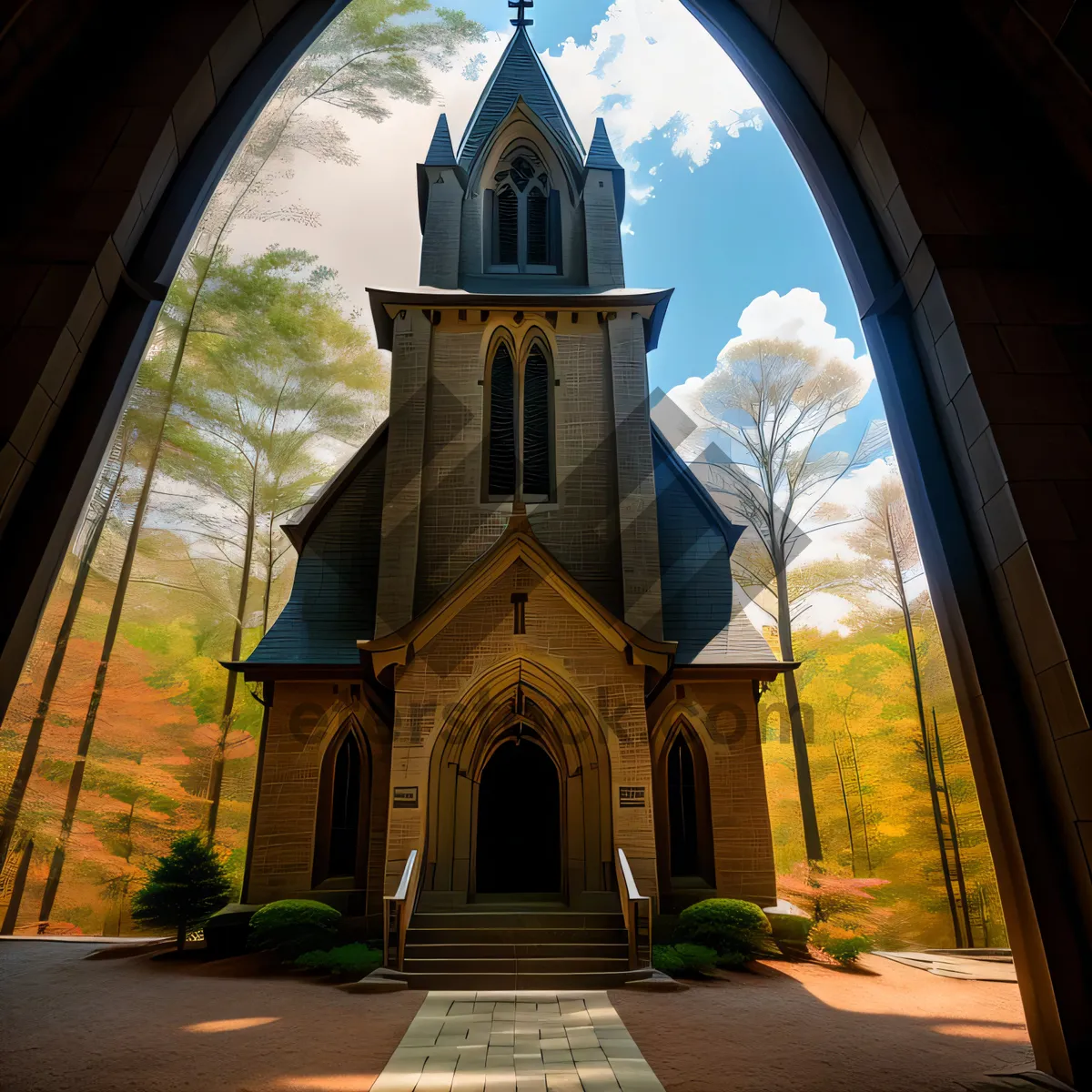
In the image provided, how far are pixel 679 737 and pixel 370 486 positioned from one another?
8202mm

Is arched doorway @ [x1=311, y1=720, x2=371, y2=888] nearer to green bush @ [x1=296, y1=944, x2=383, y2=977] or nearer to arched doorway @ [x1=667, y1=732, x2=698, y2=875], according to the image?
green bush @ [x1=296, y1=944, x2=383, y2=977]

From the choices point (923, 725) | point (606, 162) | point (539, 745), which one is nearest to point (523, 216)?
point (606, 162)

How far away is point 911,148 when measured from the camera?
427cm

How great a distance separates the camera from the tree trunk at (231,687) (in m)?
19.8

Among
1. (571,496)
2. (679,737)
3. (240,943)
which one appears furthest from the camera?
(571,496)

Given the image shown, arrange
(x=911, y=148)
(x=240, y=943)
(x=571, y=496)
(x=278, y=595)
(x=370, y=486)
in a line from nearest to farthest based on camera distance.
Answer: (x=911, y=148)
(x=240, y=943)
(x=571, y=496)
(x=370, y=486)
(x=278, y=595)

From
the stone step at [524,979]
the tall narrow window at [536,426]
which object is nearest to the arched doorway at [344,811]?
the stone step at [524,979]

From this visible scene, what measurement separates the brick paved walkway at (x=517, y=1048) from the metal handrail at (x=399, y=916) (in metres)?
1.26

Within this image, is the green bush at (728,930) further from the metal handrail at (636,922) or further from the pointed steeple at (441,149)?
the pointed steeple at (441,149)

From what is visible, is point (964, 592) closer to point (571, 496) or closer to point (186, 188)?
point (186, 188)

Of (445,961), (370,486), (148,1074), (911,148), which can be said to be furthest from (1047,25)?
(370,486)

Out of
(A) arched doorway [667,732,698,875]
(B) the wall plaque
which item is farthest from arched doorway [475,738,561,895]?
(A) arched doorway [667,732,698,875]

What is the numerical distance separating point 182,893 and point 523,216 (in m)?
16.0

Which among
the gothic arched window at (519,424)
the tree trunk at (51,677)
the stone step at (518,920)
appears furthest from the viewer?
the tree trunk at (51,677)
